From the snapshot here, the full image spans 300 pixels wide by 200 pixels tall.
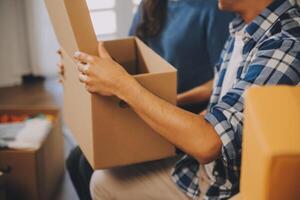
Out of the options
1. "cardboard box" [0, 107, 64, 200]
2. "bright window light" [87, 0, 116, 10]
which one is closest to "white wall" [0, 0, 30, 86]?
"bright window light" [87, 0, 116, 10]

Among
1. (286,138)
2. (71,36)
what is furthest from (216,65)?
(286,138)

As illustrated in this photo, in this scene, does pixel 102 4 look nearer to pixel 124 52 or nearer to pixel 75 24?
pixel 124 52

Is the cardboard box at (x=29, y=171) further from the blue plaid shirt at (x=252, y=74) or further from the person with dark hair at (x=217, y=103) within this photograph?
the blue plaid shirt at (x=252, y=74)

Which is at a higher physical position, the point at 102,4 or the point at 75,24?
the point at 75,24

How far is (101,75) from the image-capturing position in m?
1.29

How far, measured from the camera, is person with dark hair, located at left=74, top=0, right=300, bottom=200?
121cm

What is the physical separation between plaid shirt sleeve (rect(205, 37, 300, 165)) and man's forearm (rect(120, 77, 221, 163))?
0.03 metres

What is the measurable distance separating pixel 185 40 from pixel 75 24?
2.12 ft

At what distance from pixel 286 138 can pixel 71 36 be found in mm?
778

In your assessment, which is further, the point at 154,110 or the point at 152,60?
the point at 152,60

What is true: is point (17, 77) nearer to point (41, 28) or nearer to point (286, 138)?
point (41, 28)

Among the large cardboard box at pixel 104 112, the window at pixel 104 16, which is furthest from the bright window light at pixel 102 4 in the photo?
the large cardboard box at pixel 104 112

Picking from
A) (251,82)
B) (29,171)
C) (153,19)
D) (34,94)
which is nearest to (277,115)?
(251,82)

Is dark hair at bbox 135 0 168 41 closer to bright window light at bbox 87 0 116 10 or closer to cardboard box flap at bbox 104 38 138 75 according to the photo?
cardboard box flap at bbox 104 38 138 75
